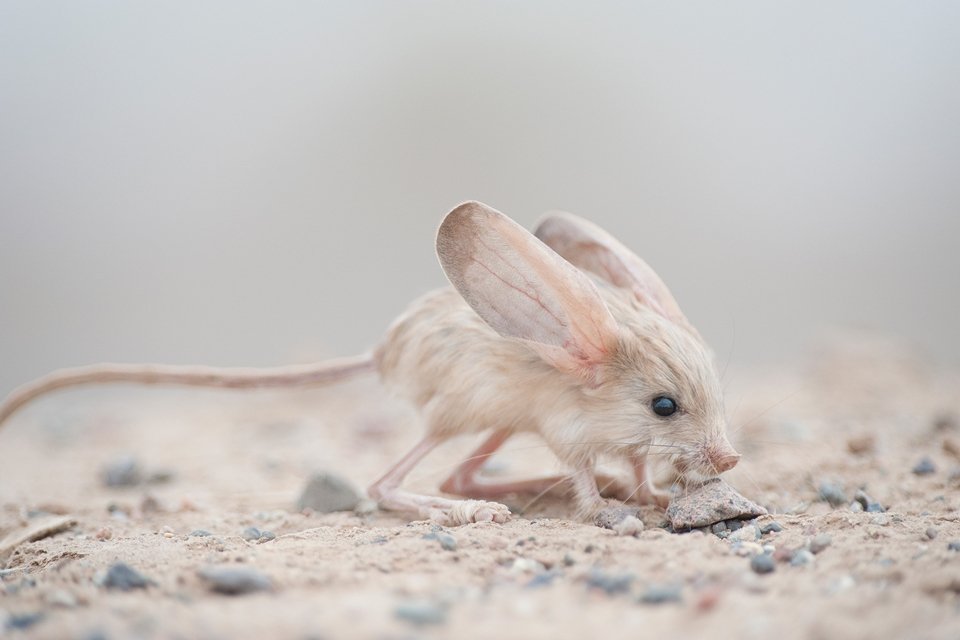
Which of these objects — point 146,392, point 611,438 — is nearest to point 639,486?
point 611,438

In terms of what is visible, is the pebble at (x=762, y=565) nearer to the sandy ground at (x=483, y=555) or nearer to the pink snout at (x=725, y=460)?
the sandy ground at (x=483, y=555)

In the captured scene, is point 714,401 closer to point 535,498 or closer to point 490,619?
point 535,498

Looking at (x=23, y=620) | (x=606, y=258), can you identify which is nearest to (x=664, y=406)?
(x=606, y=258)

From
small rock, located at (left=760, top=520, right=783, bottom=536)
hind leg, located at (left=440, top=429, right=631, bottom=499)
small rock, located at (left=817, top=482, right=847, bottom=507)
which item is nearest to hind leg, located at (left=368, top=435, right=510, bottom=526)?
hind leg, located at (left=440, top=429, right=631, bottom=499)

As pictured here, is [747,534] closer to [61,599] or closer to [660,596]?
[660,596]

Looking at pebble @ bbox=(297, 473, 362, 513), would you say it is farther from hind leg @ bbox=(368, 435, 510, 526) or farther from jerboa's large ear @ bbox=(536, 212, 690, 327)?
jerboa's large ear @ bbox=(536, 212, 690, 327)

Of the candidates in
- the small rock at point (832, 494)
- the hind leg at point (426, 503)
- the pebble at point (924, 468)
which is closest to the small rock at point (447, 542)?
the hind leg at point (426, 503)
